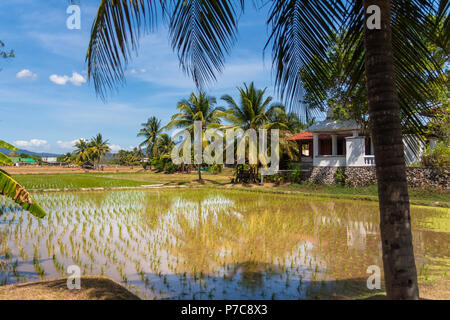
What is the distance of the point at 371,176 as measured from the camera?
1409 centimetres

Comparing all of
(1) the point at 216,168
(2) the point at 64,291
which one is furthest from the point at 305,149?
(2) the point at 64,291

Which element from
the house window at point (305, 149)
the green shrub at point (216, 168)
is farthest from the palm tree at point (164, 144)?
the house window at point (305, 149)

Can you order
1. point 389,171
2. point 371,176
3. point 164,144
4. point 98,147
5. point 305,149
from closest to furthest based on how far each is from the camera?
point 389,171 → point 371,176 → point 305,149 → point 164,144 → point 98,147

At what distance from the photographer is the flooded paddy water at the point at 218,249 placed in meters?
3.88

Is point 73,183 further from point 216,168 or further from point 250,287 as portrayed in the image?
point 250,287

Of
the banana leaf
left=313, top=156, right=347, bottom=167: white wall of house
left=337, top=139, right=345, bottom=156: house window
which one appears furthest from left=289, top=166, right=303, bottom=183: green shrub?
the banana leaf

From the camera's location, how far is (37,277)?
411 cm

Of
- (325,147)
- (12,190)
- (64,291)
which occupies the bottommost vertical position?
(64,291)

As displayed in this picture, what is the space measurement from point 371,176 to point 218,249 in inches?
431

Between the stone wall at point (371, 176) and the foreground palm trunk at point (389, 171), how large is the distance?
1280 centimetres
